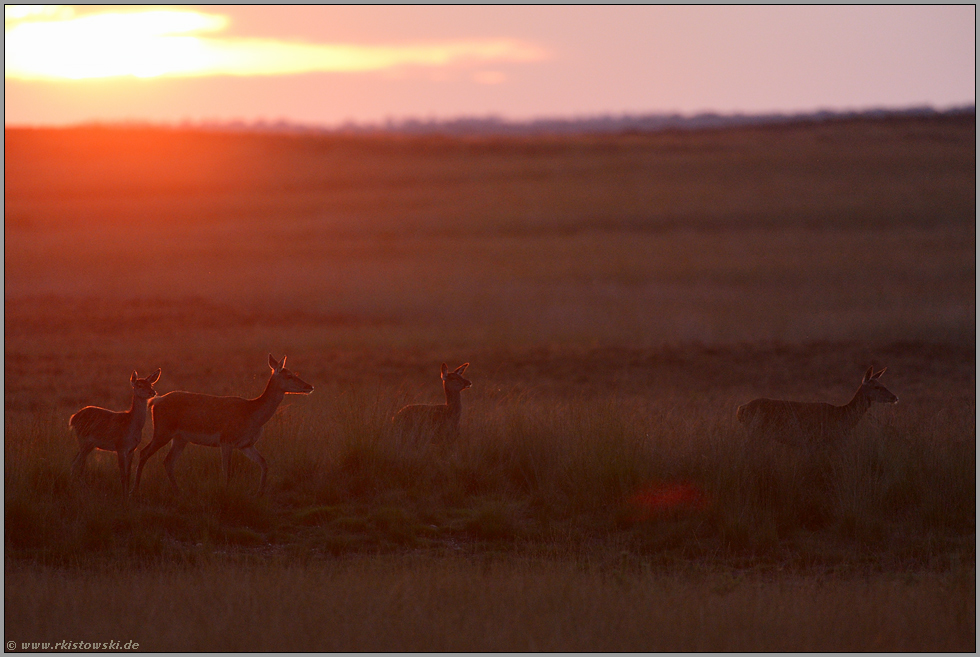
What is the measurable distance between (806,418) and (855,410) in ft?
1.93

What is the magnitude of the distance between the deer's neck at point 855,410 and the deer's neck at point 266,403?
5.97m

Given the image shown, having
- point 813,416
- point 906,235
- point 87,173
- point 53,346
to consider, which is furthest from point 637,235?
point 87,173

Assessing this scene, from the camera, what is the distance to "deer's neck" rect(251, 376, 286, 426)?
9.19m

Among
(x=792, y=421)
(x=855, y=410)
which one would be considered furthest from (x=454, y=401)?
(x=855, y=410)

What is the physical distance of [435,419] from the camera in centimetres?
1055

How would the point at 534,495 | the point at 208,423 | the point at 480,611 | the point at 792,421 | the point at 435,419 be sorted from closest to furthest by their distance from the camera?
the point at 480,611 → the point at 208,423 → the point at 534,495 → the point at 792,421 → the point at 435,419

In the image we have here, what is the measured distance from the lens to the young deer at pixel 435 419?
10.4 m

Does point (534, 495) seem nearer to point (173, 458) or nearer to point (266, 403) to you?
point (266, 403)

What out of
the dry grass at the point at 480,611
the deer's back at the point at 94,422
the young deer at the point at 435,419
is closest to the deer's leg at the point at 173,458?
the deer's back at the point at 94,422

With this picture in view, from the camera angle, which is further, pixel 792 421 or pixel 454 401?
pixel 454 401

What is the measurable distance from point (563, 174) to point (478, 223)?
12.4 metres

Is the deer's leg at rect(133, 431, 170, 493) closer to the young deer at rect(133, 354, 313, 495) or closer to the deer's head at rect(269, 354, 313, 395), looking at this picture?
the young deer at rect(133, 354, 313, 495)

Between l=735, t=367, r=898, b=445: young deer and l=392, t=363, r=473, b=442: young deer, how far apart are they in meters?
3.15

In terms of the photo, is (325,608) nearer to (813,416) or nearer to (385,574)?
(385,574)
